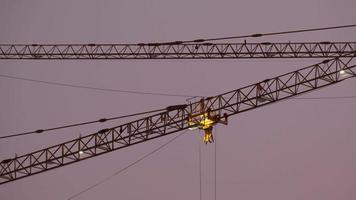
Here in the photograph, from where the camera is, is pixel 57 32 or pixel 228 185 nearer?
pixel 228 185

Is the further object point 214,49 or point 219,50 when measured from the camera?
point 214,49

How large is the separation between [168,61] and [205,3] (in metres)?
5.67

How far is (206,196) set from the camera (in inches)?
1652

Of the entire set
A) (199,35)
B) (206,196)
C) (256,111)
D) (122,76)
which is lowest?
(206,196)

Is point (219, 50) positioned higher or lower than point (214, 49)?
lower

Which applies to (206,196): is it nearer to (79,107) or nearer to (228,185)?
(228,185)

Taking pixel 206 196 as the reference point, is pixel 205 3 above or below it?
above

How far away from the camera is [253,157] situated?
137 ft

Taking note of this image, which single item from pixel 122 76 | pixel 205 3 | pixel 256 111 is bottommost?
pixel 256 111

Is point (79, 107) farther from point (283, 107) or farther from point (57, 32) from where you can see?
point (283, 107)

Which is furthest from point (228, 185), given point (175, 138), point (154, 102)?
point (154, 102)

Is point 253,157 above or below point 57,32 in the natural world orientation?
below

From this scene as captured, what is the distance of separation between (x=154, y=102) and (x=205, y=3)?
9.15 m

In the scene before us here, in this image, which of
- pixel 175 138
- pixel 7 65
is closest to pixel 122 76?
pixel 175 138
